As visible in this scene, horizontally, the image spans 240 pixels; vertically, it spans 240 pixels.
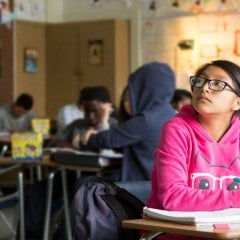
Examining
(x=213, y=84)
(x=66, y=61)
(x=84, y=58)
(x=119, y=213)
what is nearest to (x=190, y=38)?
(x=84, y=58)

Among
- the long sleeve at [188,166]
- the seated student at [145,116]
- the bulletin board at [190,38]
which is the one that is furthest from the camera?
the bulletin board at [190,38]

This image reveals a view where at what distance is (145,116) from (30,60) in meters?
5.32

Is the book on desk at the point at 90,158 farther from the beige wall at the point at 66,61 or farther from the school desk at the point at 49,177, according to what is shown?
the beige wall at the point at 66,61

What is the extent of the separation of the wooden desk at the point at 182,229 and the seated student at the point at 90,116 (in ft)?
9.09

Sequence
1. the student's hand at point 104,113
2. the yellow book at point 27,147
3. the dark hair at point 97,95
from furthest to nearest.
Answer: the dark hair at point 97,95
the student's hand at point 104,113
the yellow book at point 27,147

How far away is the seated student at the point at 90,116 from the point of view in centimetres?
475

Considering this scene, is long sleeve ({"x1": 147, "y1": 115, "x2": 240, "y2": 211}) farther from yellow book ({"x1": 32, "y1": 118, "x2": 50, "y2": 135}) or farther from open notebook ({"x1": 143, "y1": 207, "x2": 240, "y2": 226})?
yellow book ({"x1": 32, "y1": 118, "x2": 50, "y2": 135})

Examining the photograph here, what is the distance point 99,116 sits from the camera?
4.74m

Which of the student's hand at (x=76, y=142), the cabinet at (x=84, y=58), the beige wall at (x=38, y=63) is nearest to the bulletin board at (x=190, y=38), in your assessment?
the cabinet at (x=84, y=58)

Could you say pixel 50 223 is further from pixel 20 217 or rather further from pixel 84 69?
pixel 84 69

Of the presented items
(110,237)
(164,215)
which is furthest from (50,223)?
(164,215)

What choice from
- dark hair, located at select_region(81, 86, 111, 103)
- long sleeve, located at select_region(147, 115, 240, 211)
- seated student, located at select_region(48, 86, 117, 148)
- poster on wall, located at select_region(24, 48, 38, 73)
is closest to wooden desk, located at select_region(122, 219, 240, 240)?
long sleeve, located at select_region(147, 115, 240, 211)

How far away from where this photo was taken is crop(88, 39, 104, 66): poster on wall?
8.45m

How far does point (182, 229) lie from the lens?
1.79m
